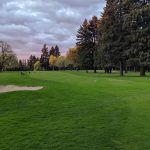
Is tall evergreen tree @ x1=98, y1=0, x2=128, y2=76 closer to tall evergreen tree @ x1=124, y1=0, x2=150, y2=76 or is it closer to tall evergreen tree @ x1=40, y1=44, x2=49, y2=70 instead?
tall evergreen tree @ x1=124, y1=0, x2=150, y2=76

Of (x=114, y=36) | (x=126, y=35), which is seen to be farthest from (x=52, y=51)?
(x=126, y=35)

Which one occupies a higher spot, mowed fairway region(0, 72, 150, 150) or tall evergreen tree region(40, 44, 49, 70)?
tall evergreen tree region(40, 44, 49, 70)

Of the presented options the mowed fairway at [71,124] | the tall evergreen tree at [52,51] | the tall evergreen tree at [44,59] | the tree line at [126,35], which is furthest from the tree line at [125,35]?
the tall evergreen tree at [52,51]

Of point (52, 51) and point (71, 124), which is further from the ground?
point (52, 51)

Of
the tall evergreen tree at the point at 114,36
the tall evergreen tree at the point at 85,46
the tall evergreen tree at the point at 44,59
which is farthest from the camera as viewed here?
the tall evergreen tree at the point at 44,59

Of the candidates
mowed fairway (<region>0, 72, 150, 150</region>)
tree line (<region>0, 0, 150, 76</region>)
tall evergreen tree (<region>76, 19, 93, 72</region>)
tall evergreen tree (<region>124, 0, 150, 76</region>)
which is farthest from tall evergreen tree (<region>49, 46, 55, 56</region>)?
mowed fairway (<region>0, 72, 150, 150</region>)

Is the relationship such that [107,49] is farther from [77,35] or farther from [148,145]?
[148,145]

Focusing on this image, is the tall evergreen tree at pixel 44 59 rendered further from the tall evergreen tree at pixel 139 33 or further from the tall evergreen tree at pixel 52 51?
the tall evergreen tree at pixel 139 33

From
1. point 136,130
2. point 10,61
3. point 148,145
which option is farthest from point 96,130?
point 10,61

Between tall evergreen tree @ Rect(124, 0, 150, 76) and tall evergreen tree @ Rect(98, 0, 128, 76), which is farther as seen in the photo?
tall evergreen tree @ Rect(98, 0, 128, 76)

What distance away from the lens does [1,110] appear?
1180 cm

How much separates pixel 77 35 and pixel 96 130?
2846 inches

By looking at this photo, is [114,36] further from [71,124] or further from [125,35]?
[71,124]

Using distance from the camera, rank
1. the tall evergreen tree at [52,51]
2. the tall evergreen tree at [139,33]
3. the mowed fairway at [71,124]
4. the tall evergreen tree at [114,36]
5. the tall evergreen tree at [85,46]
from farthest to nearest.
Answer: the tall evergreen tree at [52,51]
the tall evergreen tree at [85,46]
the tall evergreen tree at [114,36]
the tall evergreen tree at [139,33]
the mowed fairway at [71,124]
